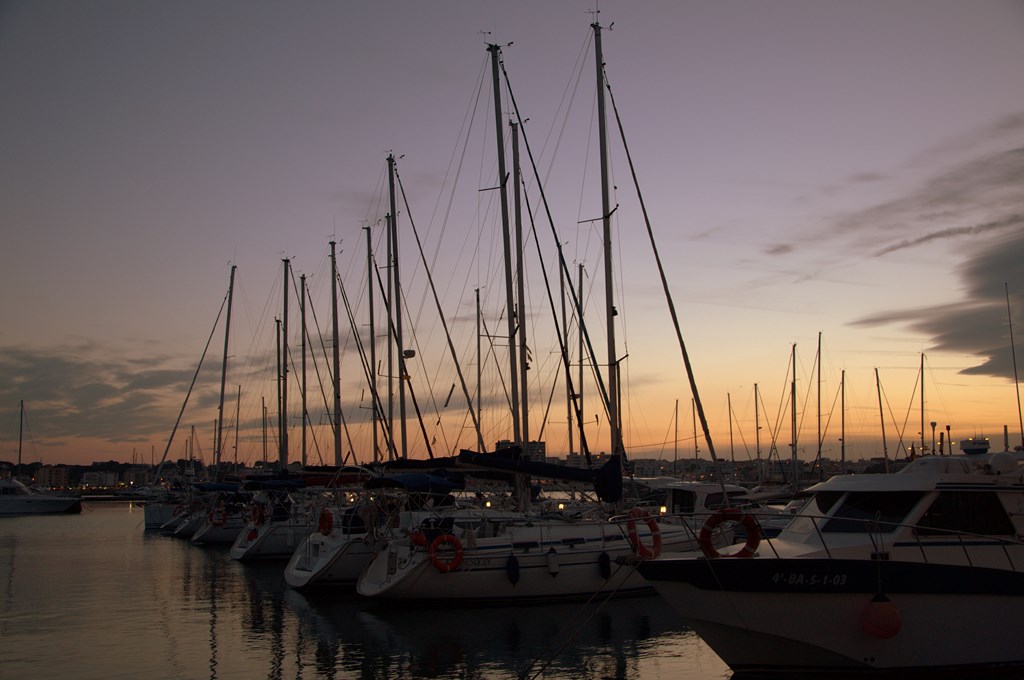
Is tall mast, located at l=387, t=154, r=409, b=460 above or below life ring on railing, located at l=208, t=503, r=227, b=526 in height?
above

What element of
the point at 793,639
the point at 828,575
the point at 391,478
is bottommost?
the point at 793,639

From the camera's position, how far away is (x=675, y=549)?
81.2 ft

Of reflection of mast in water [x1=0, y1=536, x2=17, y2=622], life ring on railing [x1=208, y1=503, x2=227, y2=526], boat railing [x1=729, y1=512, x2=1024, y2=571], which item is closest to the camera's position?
boat railing [x1=729, y1=512, x2=1024, y2=571]

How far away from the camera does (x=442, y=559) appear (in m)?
21.8

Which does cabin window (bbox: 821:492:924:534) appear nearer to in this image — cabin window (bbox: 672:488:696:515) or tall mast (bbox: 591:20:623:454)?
tall mast (bbox: 591:20:623:454)

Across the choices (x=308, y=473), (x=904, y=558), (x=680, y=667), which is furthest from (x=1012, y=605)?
(x=308, y=473)

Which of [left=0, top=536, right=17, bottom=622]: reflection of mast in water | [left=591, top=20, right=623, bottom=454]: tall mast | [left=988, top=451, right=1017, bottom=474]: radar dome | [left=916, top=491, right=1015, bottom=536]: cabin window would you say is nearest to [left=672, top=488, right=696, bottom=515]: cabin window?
[left=591, top=20, right=623, bottom=454]: tall mast

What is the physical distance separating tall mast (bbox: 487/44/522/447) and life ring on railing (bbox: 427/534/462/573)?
559 centimetres

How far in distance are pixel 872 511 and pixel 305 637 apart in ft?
39.2

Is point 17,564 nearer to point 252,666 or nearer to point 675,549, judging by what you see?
point 252,666

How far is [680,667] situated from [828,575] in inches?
165

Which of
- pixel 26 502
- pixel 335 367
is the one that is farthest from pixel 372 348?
pixel 26 502

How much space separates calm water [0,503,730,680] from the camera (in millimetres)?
16312

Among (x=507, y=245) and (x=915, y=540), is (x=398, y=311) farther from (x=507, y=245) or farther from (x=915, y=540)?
(x=915, y=540)
